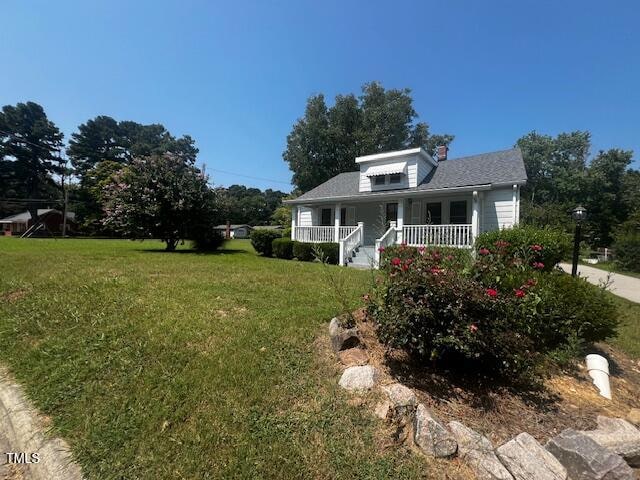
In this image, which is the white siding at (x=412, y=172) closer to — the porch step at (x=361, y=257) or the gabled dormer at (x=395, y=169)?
the gabled dormer at (x=395, y=169)

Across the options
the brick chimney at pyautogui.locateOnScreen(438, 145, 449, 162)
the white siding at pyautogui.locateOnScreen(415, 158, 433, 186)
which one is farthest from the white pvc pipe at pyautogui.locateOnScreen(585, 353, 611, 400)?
the brick chimney at pyautogui.locateOnScreen(438, 145, 449, 162)

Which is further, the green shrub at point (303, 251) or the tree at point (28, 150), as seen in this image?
the tree at point (28, 150)

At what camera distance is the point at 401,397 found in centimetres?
265

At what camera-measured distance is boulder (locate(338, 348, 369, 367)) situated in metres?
3.21

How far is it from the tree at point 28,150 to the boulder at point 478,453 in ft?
209

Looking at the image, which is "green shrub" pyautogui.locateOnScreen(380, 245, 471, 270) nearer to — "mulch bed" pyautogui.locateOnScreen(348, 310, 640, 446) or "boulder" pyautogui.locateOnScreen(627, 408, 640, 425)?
"mulch bed" pyautogui.locateOnScreen(348, 310, 640, 446)

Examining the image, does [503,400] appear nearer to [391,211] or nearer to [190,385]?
[190,385]

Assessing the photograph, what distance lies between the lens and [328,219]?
18.2 metres

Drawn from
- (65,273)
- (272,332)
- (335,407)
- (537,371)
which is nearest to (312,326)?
(272,332)

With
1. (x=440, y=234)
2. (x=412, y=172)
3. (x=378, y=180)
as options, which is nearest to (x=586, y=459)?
(x=440, y=234)

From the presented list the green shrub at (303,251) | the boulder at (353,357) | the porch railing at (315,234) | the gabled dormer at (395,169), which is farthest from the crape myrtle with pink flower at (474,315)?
the gabled dormer at (395,169)

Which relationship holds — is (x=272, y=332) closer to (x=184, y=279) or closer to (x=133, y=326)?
(x=133, y=326)

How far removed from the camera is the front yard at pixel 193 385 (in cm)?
222

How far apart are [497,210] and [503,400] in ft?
36.0
